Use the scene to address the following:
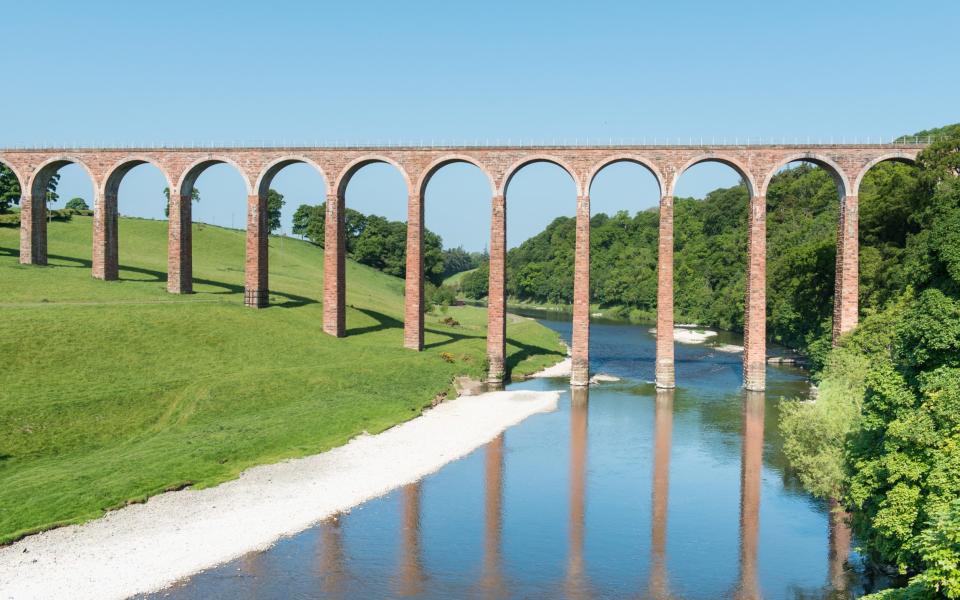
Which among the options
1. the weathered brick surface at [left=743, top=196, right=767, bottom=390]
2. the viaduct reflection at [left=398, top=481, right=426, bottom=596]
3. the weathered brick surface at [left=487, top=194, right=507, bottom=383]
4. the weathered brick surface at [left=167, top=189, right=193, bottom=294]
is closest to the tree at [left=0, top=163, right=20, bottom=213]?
the weathered brick surface at [left=167, top=189, right=193, bottom=294]

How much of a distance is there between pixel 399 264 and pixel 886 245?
91.2 meters

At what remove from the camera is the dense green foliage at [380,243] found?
13388 centimetres

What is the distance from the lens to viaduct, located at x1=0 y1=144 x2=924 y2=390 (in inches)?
2205

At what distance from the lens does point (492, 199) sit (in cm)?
5953

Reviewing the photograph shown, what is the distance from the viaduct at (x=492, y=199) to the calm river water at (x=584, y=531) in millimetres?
13418

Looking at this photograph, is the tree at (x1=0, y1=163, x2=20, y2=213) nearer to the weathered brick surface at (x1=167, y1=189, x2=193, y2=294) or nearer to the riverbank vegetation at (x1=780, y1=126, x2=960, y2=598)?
the weathered brick surface at (x1=167, y1=189, x2=193, y2=294)

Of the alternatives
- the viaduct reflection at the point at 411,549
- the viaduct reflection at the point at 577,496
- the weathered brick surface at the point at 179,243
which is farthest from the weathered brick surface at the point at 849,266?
the weathered brick surface at the point at 179,243

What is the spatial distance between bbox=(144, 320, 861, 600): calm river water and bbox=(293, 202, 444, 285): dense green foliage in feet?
293

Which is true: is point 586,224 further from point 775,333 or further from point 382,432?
point 775,333

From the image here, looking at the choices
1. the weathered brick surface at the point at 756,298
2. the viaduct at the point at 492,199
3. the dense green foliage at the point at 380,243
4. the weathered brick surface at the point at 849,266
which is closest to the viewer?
the weathered brick surface at the point at 849,266

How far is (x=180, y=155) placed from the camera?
6334cm

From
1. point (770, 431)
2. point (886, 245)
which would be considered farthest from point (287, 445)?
point (886, 245)

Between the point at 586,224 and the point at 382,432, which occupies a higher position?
the point at 586,224

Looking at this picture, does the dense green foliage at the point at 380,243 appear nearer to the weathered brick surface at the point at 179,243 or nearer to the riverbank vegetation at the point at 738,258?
the riverbank vegetation at the point at 738,258
